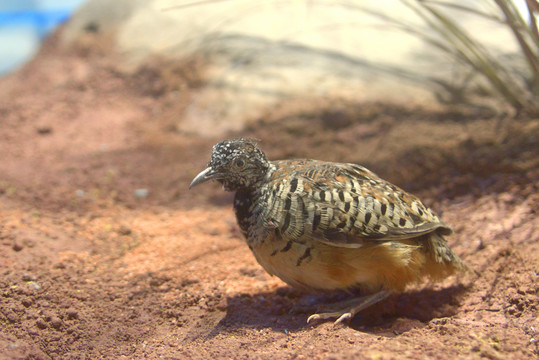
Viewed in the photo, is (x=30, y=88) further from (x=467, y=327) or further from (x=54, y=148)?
(x=467, y=327)

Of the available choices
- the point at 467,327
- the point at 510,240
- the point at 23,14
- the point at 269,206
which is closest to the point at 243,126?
the point at 269,206

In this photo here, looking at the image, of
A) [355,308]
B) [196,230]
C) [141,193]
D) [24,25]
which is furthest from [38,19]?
[355,308]

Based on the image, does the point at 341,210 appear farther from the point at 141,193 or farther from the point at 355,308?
the point at 141,193

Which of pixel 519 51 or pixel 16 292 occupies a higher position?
pixel 519 51

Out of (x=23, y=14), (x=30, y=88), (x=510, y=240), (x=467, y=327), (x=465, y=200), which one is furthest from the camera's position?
(x=23, y=14)

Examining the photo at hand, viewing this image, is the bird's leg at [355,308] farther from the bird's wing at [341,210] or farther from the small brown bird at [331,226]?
the bird's wing at [341,210]

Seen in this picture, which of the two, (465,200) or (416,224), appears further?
(465,200)
